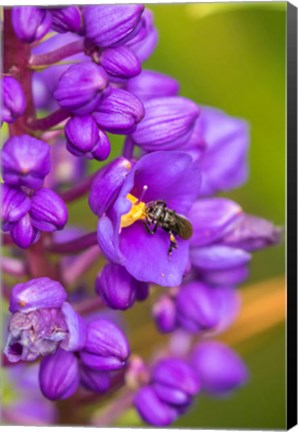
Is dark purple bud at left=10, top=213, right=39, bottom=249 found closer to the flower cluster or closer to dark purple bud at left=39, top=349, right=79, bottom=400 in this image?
the flower cluster

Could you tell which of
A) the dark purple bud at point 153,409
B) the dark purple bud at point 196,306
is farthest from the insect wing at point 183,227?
the dark purple bud at point 153,409

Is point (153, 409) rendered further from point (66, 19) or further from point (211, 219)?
point (66, 19)

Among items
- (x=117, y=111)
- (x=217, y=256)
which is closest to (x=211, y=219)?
Result: (x=217, y=256)

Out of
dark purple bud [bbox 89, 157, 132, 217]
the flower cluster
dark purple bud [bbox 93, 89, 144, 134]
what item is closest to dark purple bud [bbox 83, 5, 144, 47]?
the flower cluster

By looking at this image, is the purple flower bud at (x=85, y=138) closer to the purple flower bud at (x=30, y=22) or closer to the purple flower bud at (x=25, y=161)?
the purple flower bud at (x=25, y=161)

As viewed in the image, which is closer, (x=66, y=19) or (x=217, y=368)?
(x=66, y=19)

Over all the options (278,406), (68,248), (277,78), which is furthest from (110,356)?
(277,78)
